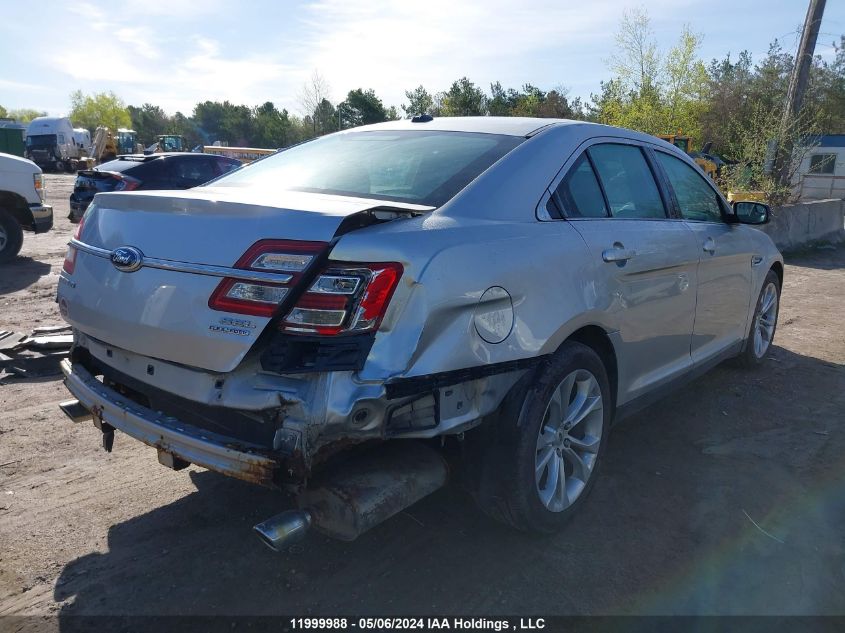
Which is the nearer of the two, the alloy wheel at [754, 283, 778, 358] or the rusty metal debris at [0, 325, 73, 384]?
the rusty metal debris at [0, 325, 73, 384]

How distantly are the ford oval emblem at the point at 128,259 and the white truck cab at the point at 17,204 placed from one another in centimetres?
875

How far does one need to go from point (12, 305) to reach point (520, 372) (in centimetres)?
693

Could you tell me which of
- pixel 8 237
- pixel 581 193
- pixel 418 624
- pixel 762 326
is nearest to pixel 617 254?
pixel 581 193

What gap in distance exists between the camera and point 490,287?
251cm

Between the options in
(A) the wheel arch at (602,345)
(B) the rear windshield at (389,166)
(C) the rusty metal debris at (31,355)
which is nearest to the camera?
(B) the rear windshield at (389,166)

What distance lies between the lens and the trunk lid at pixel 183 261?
232cm

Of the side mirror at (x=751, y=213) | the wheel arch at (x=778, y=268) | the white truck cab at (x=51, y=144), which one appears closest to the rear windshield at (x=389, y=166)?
the side mirror at (x=751, y=213)

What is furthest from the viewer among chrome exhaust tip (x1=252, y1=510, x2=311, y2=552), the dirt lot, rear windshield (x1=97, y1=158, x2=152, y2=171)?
rear windshield (x1=97, y1=158, x2=152, y2=171)

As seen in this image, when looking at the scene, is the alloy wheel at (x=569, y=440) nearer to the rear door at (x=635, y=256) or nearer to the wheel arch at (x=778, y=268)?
the rear door at (x=635, y=256)

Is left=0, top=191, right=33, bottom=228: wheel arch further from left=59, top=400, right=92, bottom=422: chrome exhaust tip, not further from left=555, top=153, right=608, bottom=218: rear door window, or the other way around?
left=555, top=153, right=608, bottom=218: rear door window

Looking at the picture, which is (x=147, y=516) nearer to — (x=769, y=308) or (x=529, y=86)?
(x=769, y=308)

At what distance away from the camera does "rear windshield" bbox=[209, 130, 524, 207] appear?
2.92m

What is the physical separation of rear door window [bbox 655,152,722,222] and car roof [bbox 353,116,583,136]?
3.27 ft

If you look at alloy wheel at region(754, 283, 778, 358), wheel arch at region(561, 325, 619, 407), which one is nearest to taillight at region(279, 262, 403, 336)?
wheel arch at region(561, 325, 619, 407)
